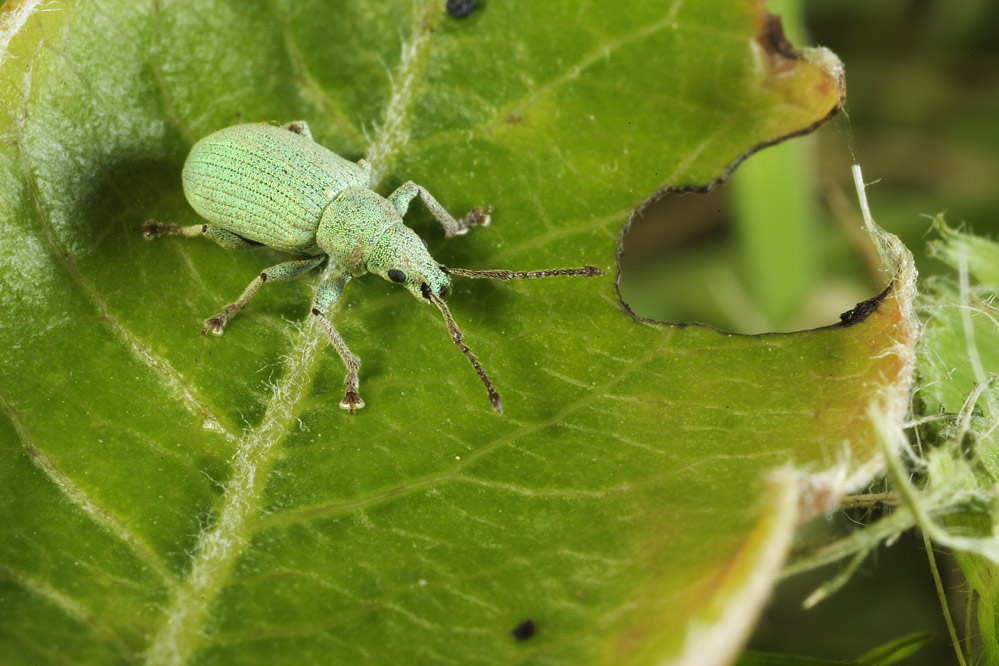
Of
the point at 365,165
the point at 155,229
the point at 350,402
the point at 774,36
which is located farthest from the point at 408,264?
the point at 774,36

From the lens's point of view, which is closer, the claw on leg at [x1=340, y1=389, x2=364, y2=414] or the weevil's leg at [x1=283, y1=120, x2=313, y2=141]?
the claw on leg at [x1=340, y1=389, x2=364, y2=414]

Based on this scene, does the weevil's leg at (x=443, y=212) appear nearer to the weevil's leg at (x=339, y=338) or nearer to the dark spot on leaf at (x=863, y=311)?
the weevil's leg at (x=339, y=338)

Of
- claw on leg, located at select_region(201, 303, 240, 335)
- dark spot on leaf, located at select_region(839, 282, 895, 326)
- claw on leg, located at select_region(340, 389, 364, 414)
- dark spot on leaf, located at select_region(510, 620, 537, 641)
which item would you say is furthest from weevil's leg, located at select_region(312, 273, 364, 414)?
dark spot on leaf, located at select_region(839, 282, 895, 326)

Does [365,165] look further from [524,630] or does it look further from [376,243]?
[524,630]

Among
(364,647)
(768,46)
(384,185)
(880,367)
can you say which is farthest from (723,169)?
(364,647)

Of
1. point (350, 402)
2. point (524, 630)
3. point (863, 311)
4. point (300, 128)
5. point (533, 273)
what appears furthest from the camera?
point (300, 128)

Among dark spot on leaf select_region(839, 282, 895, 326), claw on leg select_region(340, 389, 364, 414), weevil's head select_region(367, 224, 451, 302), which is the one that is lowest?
dark spot on leaf select_region(839, 282, 895, 326)

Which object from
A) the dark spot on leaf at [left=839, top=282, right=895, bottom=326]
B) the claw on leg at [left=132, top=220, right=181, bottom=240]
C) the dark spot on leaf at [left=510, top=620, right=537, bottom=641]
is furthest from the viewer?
the claw on leg at [left=132, top=220, right=181, bottom=240]

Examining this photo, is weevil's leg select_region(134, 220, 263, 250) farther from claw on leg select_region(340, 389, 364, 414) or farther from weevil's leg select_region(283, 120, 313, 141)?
claw on leg select_region(340, 389, 364, 414)

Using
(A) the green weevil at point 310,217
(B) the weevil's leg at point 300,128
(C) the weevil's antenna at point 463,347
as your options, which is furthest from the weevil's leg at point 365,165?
(C) the weevil's antenna at point 463,347
